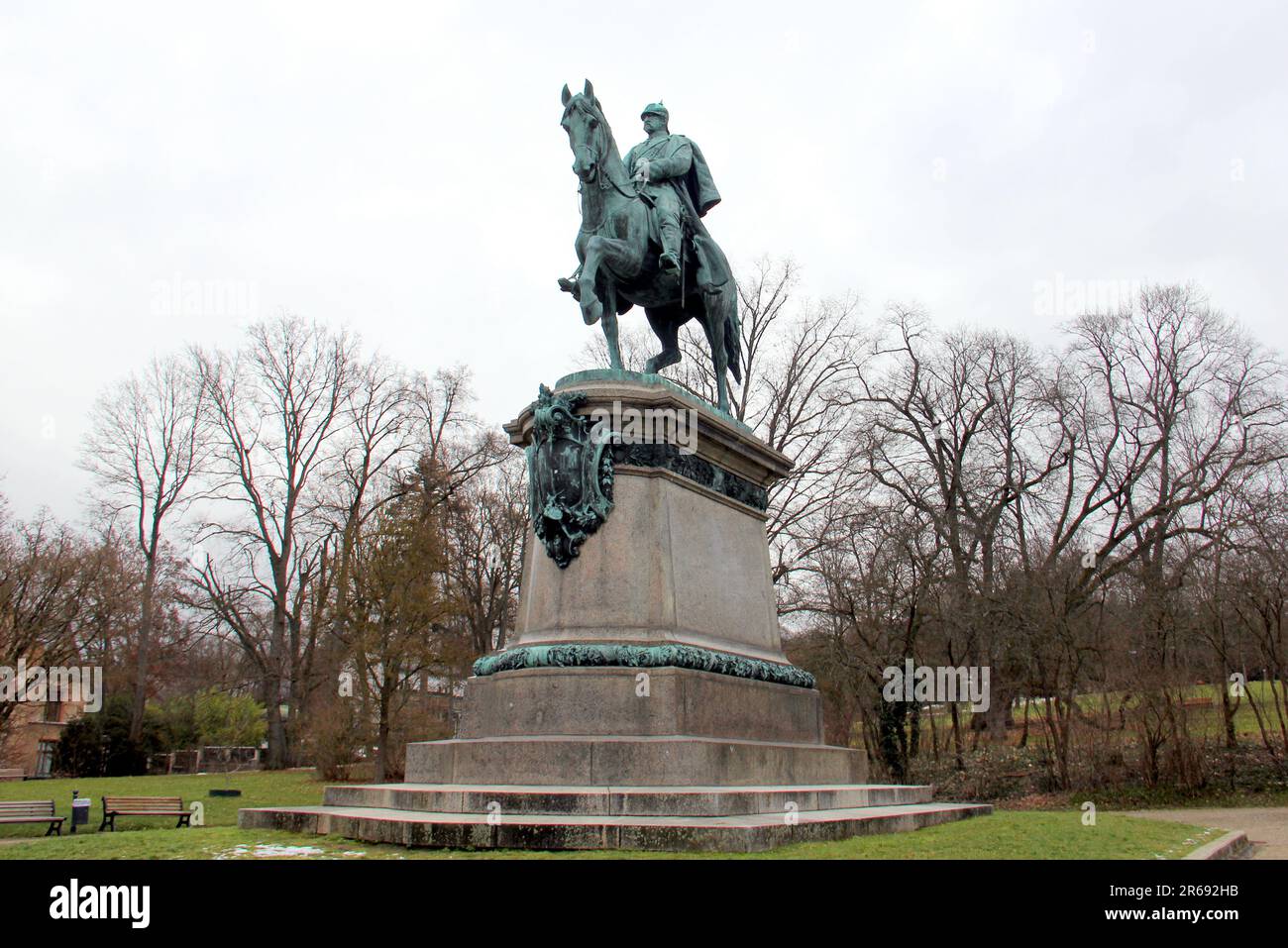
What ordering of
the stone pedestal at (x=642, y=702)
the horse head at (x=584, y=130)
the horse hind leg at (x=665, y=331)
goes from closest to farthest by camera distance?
1. the stone pedestal at (x=642, y=702)
2. the horse head at (x=584, y=130)
3. the horse hind leg at (x=665, y=331)

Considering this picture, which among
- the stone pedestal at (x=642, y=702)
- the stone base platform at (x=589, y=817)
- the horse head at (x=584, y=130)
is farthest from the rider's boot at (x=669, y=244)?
the stone base platform at (x=589, y=817)

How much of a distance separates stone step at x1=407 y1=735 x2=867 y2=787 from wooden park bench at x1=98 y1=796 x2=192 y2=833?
13.1 m

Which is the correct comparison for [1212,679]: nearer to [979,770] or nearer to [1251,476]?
[979,770]

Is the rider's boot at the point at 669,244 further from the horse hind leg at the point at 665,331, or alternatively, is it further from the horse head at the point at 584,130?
the horse hind leg at the point at 665,331

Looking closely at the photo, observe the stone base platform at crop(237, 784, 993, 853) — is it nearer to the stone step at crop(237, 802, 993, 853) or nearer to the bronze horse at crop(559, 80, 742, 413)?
the stone step at crop(237, 802, 993, 853)

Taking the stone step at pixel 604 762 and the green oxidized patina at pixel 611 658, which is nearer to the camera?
the stone step at pixel 604 762

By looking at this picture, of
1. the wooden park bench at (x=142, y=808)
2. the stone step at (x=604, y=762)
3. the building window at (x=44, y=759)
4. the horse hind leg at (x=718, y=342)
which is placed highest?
the horse hind leg at (x=718, y=342)

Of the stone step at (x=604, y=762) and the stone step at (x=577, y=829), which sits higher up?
the stone step at (x=604, y=762)

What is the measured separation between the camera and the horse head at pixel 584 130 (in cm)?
1048

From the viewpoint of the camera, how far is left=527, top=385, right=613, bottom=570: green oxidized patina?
9508mm

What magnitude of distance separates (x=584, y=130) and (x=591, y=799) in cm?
671

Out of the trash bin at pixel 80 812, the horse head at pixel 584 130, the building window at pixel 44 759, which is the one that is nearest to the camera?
the horse head at pixel 584 130

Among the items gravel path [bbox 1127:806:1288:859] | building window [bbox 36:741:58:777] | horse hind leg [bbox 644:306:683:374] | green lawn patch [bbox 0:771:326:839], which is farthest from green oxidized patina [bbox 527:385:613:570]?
building window [bbox 36:741:58:777]

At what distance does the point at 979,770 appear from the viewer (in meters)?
23.2
